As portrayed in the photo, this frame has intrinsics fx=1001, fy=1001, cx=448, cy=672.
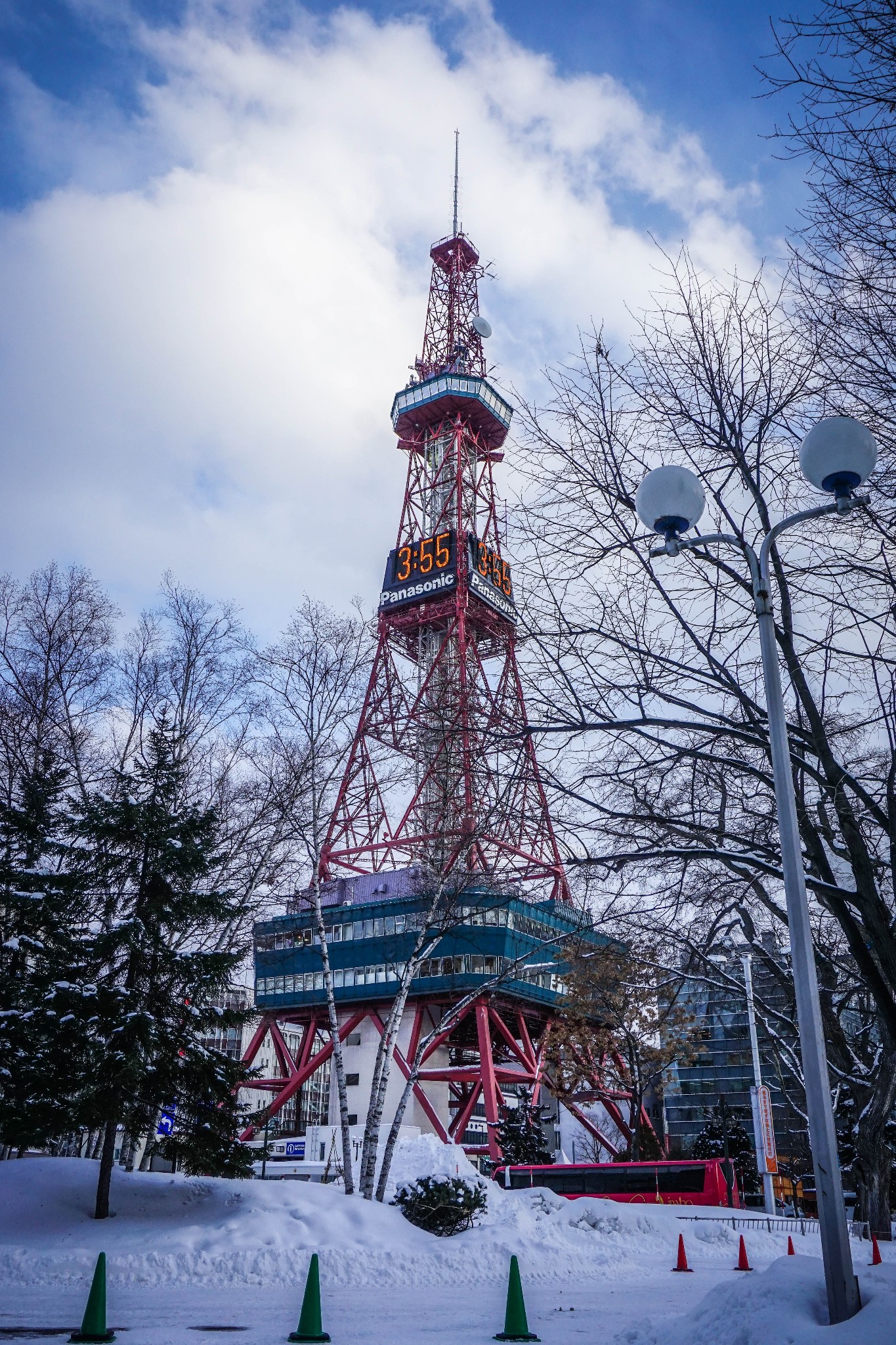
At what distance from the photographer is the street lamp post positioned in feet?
19.0

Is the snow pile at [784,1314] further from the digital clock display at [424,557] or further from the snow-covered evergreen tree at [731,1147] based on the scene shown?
the digital clock display at [424,557]

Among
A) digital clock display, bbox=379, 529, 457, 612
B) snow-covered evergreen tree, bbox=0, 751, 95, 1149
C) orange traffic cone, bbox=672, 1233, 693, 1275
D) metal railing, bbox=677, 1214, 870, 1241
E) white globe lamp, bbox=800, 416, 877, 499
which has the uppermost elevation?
digital clock display, bbox=379, 529, 457, 612

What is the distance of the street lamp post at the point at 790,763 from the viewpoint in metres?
5.79

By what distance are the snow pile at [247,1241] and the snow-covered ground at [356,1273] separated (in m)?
0.03

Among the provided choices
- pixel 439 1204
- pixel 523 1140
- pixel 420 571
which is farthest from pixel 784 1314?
pixel 420 571

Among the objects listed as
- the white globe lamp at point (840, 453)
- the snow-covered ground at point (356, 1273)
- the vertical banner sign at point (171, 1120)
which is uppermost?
the white globe lamp at point (840, 453)

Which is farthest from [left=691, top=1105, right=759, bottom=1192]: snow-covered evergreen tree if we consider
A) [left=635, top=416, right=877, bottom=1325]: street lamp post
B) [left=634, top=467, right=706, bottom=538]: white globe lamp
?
[left=634, top=467, right=706, bottom=538]: white globe lamp

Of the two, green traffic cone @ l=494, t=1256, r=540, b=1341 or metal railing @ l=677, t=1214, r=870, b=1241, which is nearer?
green traffic cone @ l=494, t=1256, r=540, b=1341

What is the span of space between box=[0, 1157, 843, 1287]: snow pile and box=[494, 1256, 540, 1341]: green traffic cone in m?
5.09

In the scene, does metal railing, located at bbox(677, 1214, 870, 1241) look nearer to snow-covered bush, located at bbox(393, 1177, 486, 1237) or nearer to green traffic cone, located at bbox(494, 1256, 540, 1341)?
snow-covered bush, located at bbox(393, 1177, 486, 1237)

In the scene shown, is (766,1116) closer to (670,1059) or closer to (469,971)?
(670,1059)

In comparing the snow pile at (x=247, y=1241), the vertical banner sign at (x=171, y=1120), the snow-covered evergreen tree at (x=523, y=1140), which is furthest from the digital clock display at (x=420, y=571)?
the vertical banner sign at (x=171, y=1120)

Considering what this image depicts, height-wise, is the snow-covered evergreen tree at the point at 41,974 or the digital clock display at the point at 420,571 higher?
the digital clock display at the point at 420,571

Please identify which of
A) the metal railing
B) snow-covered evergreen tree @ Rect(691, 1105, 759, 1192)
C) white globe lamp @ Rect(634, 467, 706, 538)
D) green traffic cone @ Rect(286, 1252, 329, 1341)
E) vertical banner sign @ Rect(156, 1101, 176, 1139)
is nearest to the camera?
white globe lamp @ Rect(634, 467, 706, 538)
